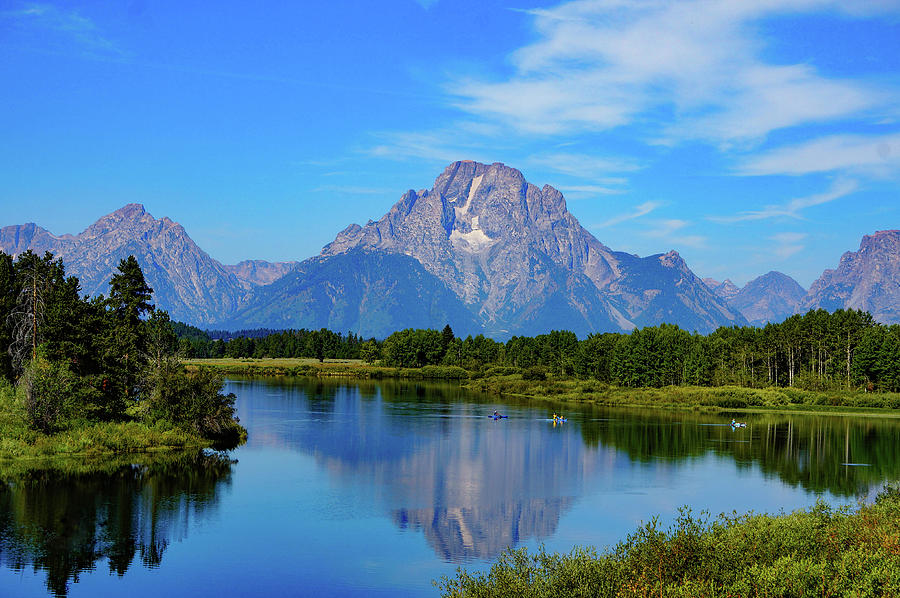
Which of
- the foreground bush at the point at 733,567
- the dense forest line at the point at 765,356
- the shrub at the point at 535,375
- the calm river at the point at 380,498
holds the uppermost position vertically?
the dense forest line at the point at 765,356

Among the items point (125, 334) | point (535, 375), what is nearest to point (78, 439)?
point (125, 334)

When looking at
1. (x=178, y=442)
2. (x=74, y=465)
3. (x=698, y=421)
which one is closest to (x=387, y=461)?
(x=178, y=442)

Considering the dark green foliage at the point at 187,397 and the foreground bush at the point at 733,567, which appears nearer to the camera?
the foreground bush at the point at 733,567

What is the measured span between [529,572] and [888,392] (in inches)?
5475

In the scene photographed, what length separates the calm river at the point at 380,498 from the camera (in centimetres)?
4006

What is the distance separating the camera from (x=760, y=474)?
239 feet

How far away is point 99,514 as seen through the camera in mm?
48469

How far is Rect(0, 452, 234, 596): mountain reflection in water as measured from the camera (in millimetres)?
39906

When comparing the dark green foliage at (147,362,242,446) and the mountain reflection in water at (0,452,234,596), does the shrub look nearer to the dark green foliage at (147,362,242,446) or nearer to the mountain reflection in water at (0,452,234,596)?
the dark green foliage at (147,362,242,446)

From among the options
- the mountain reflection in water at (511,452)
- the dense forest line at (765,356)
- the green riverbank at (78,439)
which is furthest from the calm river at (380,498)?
the dense forest line at (765,356)

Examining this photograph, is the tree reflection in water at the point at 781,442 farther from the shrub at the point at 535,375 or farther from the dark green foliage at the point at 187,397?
the shrub at the point at 535,375

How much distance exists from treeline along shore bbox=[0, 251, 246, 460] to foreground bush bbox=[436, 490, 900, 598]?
49674 millimetres

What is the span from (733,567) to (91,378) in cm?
Result: 6316

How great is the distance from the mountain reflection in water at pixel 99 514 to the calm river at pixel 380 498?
0.14 meters
